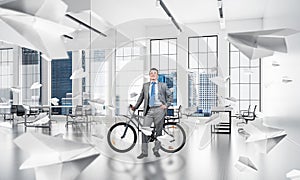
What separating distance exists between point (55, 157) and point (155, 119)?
11.6 feet

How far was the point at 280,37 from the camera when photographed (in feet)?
0.55

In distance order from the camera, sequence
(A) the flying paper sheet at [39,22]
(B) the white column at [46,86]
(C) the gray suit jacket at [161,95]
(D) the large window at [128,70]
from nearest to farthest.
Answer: (A) the flying paper sheet at [39,22] < (B) the white column at [46,86] < (C) the gray suit jacket at [161,95] < (D) the large window at [128,70]

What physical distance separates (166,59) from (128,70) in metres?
1.80

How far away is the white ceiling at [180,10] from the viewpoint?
26.0ft

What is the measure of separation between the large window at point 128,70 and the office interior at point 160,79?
0.14 feet

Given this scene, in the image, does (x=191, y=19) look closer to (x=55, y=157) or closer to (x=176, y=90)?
(x=176, y=90)

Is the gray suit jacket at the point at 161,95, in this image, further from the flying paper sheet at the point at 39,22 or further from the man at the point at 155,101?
the flying paper sheet at the point at 39,22

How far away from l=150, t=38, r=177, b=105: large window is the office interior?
4 cm

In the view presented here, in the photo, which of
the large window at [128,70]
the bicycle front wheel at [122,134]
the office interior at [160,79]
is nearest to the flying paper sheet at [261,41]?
the office interior at [160,79]

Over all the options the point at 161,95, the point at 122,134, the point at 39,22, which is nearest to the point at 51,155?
the point at 39,22

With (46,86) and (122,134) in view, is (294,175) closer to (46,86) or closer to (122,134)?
(46,86)

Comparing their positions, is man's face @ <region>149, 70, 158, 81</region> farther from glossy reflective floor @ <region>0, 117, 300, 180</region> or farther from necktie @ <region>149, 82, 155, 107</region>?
glossy reflective floor @ <region>0, 117, 300, 180</region>

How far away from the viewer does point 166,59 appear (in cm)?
1044

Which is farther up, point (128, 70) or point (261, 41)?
point (128, 70)
